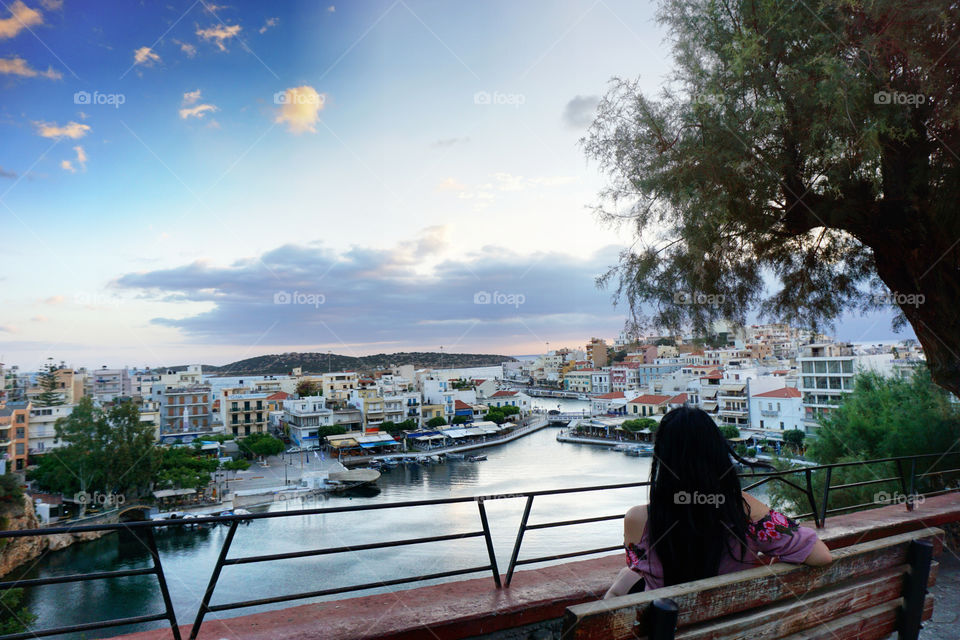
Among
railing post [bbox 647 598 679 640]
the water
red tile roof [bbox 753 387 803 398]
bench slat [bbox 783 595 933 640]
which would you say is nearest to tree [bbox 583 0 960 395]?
bench slat [bbox 783 595 933 640]

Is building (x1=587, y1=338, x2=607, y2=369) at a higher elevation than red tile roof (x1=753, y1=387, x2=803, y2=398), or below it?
higher

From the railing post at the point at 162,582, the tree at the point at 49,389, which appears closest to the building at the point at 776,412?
the railing post at the point at 162,582

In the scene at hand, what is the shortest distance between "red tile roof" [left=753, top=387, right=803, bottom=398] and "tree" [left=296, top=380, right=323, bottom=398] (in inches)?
1311

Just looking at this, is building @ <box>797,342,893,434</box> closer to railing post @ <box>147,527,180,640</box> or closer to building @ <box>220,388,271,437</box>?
railing post @ <box>147,527,180,640</box>

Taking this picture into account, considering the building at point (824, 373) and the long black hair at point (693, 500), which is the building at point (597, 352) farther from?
the long black hair at point (693, 500)

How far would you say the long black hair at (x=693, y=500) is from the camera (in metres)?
0.96

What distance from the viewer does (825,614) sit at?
0.94m

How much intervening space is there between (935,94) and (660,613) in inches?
118

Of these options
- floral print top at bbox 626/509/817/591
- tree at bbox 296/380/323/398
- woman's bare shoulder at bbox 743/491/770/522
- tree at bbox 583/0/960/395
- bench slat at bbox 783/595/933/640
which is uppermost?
tree at bbox 583/0/960/395

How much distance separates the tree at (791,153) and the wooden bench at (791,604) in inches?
83.5

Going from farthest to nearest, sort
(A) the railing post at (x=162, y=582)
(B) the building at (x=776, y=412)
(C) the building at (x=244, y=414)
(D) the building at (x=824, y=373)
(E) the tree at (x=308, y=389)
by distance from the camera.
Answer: (E) the tree at (x=308, y=389), (C) the building at (x=244, y=414), (B) the building at (x=776, y=412), (D) the building at (x=824, y=373), (A) the railing post at (x=162, y=582)

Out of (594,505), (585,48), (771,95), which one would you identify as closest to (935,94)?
(771,95)

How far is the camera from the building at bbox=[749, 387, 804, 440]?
27.3 metres

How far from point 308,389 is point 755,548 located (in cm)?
4864
